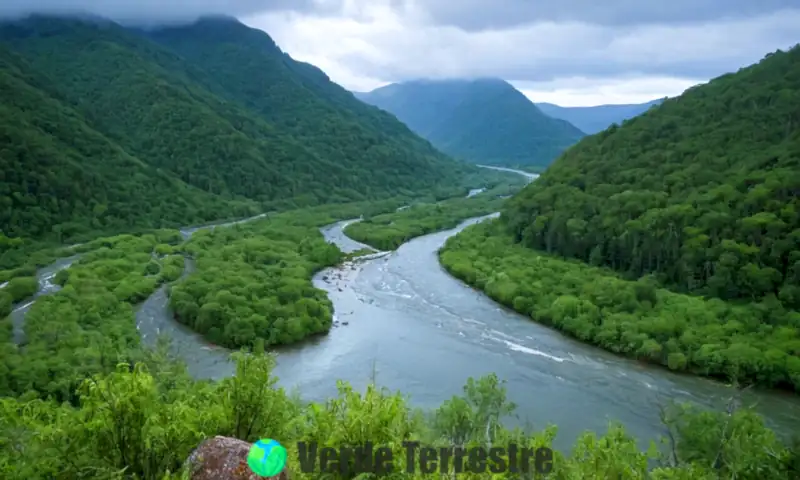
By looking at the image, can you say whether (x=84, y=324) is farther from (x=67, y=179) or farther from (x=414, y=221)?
(x=414, y=221)

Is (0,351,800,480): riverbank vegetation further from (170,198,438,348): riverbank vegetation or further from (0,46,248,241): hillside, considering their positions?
(0,46,248,241): hillside

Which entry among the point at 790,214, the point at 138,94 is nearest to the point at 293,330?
the point at 790,214

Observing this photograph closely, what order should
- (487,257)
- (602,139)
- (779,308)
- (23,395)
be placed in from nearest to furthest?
(23,395)
(779,308)
(487,257)
(602,139)

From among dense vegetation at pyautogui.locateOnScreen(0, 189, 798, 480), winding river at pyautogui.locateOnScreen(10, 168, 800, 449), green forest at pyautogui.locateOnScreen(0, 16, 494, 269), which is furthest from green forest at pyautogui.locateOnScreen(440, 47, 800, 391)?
green forest at pyautogui.locateOnScreen(0, 16, 494, 269)

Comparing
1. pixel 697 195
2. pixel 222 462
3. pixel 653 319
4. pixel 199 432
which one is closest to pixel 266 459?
pixel 222 462

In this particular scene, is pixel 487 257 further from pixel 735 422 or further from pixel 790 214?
pixel 735 422

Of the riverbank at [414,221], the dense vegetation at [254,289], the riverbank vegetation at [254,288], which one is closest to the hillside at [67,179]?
the riverbank vegetation at [254,288]
